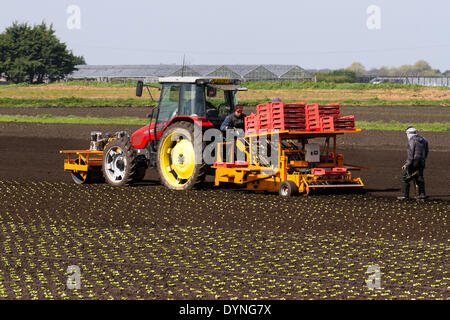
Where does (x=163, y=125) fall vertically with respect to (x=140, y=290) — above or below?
above

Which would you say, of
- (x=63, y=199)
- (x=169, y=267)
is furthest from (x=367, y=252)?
(x=63, y=199)

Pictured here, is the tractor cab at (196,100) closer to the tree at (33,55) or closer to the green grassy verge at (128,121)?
the green grassy verge at (128,121)

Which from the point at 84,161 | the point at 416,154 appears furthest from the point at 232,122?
the point at 84,161

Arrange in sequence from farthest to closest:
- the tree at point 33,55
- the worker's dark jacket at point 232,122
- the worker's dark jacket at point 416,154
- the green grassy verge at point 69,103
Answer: the tree at point 33,55, the green grassy verge at point 69,103, the worker's dark jacket at point 232,122, the worker's dark jacket at point 416,154

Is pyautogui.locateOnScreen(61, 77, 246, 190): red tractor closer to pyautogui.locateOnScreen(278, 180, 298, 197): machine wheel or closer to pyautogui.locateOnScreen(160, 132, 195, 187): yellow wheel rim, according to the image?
pyautogui.locateOnScreen(160, 132, 195, 187): yellow wheel rim

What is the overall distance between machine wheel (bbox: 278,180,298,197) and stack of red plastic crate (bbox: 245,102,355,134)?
Result: 109cm

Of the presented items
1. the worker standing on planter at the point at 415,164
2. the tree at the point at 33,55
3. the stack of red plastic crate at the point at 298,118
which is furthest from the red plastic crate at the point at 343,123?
the tree at the point at 33,55

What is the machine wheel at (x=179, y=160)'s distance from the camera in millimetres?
16719

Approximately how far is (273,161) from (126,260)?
6.36 m

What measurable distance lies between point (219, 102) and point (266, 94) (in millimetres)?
51452

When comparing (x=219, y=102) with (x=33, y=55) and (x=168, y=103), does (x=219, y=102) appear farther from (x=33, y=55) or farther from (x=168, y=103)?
(x=33, y=55)

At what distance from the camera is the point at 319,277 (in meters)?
9.55

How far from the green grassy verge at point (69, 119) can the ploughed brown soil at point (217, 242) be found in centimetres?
2131
